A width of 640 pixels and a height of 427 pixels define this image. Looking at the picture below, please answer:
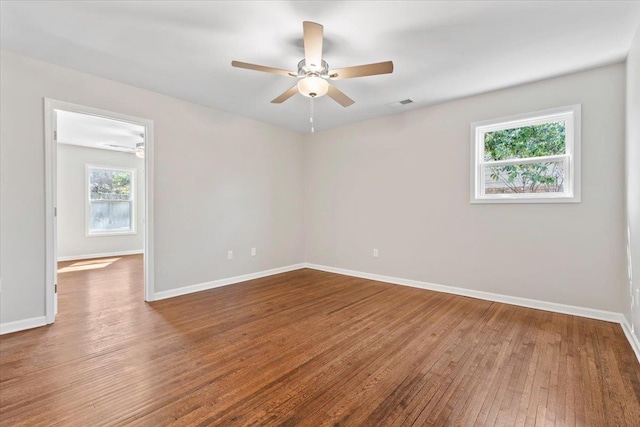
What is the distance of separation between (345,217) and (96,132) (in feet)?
16.4

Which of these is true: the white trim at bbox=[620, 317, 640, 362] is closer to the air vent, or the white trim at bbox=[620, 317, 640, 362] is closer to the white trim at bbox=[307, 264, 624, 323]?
the white trim at bbox=[307, 264, 624, 323]

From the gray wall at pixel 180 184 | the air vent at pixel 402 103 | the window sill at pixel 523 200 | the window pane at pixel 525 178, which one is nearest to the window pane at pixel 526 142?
the window pane at pixel 525 178

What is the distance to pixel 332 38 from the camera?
8.46 ft

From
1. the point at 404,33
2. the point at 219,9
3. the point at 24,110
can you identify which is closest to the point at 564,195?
the point at 404,33

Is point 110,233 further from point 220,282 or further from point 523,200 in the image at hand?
point 523,200

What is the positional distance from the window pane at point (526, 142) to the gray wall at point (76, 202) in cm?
813

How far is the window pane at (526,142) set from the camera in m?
3.43

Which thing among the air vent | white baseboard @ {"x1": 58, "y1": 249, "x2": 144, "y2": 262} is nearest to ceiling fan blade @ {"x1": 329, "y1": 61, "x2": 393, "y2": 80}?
the air vent

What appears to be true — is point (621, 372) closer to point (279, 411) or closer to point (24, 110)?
point (279, 411)

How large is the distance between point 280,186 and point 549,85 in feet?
13.5

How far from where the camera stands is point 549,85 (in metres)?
3.40

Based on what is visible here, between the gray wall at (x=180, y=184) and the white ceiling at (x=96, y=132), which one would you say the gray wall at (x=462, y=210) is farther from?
the white ceiling at (x=96, y=132)

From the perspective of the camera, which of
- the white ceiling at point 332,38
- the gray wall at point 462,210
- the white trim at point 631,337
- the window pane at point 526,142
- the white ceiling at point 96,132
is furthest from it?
the white ceiling at point 96,132

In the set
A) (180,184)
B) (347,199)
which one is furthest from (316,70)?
(347,199)
